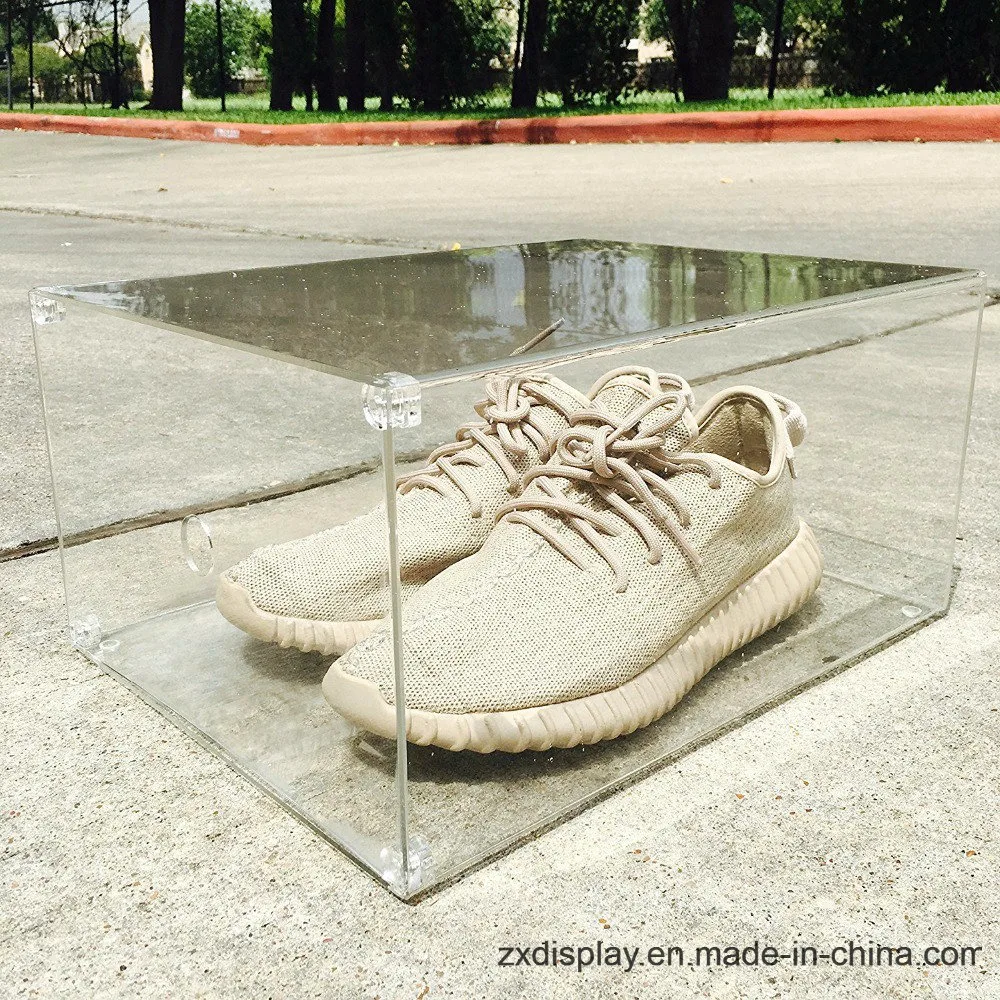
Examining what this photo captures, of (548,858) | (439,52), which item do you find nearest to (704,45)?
(439,52)

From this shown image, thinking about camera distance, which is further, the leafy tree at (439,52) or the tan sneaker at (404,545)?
the leafy tree at (439,52)

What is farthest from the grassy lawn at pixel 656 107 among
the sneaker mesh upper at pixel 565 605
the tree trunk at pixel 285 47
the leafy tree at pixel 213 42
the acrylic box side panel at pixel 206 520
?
the leafy tree at pixel 213 42

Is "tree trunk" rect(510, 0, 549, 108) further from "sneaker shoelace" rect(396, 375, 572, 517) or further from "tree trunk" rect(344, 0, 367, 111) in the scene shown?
"sneaker shoelace" rect(396, 375, 572, 517)

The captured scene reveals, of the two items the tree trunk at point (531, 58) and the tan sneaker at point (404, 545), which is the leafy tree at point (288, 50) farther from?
the tan sneaker at point (404, 545)

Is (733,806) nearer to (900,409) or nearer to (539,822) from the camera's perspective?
(539,822)

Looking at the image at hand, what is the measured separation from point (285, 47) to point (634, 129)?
418 inches

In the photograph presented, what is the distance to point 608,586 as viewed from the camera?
1.30 m

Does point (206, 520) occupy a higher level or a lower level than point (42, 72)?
→ lower

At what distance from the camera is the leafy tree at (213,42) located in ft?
132

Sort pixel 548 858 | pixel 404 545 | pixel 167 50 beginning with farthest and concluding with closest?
pixel 167 50 < pixel 404 545 < pixel 548 858

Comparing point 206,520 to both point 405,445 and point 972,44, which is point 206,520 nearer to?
point 405,445

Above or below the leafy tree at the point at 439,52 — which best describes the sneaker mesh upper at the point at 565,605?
below

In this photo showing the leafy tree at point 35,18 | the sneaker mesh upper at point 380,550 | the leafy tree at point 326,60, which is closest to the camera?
the sneaker mesh upper at point 380,550

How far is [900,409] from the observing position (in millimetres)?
1703
